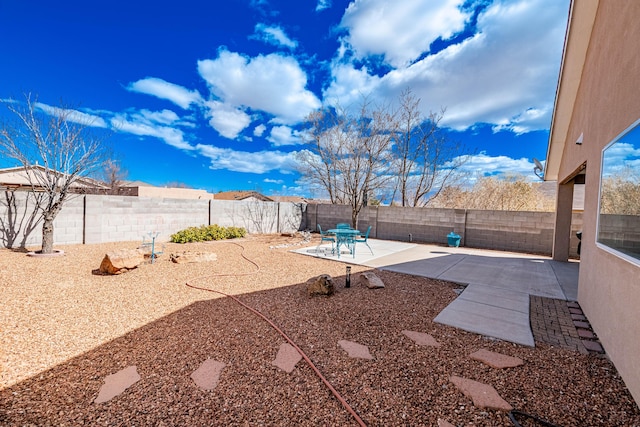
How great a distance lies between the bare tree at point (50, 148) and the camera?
6254mm

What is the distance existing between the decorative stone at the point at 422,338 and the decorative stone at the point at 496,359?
13.7 inches

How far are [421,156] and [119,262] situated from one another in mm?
14140

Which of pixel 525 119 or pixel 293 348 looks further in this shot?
pixel 525 119

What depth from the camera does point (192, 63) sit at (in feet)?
34.1

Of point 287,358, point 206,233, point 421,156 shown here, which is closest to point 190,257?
point 206,233

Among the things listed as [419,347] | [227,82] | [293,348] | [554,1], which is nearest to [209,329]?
[293,348]

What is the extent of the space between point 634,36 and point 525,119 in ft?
33.1

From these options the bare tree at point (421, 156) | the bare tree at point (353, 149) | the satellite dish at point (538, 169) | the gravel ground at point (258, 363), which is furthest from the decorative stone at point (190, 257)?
the bare tree at point (421, 156)

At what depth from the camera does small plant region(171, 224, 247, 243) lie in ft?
29.4

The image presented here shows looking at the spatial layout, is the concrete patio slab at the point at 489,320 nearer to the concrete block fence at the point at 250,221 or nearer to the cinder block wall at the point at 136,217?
the concrete block fence at the point at 250,221

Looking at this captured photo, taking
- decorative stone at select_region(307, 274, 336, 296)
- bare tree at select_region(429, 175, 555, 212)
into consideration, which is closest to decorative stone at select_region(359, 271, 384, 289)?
decorative stone at select_region(307, 274, 336, 296)

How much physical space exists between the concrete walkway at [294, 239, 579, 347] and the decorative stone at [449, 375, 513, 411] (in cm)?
109

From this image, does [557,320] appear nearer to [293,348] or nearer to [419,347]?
[419,347]

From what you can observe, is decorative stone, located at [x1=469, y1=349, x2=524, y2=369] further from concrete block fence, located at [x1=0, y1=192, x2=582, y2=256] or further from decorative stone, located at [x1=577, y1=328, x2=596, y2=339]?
concrete block fence, located at [x1=0, y1=192, x2=582, y2=256]
